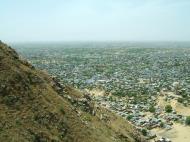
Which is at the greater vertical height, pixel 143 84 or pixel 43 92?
pixel 43 92

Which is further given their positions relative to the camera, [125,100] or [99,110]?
[125,100]

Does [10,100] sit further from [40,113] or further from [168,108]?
[168,108]

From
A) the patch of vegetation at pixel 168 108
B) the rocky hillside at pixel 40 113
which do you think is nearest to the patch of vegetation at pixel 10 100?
the rocky hillside at pixel 40 113

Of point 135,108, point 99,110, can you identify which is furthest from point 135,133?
point 135,108

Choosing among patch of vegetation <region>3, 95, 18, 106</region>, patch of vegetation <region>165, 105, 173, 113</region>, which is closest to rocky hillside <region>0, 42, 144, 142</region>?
patch of vegetation <region>3, 95, 18, 106</region>

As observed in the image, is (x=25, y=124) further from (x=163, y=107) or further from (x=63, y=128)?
(x=163, y=107)

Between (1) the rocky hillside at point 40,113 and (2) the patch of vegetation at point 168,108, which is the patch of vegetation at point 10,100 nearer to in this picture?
(1) the rocky hillside at point 40,113

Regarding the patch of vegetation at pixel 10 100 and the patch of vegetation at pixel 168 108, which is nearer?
the patch of vegetation at pixel 10 100

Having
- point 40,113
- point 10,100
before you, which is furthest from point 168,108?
point 10,100
